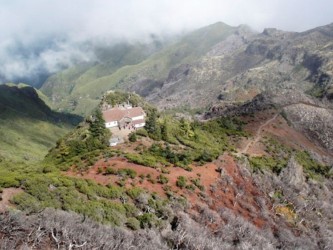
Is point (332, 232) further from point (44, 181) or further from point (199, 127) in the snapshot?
point (199, 127)

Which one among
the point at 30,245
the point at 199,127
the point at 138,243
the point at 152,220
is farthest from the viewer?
the point at 199,127

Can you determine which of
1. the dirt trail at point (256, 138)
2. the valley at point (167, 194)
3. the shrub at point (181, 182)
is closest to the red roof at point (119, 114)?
the valley at point (167, 194)

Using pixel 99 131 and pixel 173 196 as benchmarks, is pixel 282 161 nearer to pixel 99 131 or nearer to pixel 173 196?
pixel 99 131

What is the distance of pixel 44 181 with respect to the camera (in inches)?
2299

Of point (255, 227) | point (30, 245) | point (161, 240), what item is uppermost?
point (30, 245)

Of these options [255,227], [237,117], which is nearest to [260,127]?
[237,117]

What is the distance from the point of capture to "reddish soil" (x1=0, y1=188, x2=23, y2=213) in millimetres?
49287

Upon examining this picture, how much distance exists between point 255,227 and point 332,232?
727 inches

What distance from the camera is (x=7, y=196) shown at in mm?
52750

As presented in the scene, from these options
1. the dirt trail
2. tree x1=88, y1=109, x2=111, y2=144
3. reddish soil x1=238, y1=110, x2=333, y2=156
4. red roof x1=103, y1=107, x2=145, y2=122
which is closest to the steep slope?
tree x1=88, y1=109, x2=111, y2=144

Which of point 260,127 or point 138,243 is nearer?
point 138,243

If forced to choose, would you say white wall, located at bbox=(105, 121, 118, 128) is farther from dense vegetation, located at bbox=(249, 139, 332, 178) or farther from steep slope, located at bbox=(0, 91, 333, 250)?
dense vegetation, located at bbox=(249, 139, 332, 178)

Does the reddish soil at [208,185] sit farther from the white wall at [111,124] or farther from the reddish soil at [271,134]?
the white wall at [111,124]

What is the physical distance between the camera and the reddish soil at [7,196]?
1940 inches
